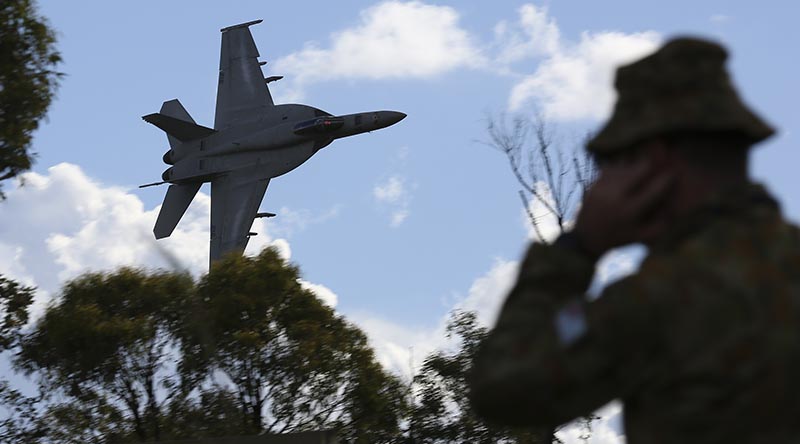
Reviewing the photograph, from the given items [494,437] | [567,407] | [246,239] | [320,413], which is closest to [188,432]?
[320,413]

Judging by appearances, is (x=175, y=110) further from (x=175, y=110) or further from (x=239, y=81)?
(x=239, y=81)

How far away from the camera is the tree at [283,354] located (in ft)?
130

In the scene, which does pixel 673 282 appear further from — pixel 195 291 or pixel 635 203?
pixel 195 291

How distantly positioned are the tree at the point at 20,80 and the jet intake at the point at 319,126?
21133mm

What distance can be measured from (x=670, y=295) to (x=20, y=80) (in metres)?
26.2

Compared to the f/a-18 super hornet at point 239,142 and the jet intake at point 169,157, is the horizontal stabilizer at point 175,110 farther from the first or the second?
the jet intake at point 169,157

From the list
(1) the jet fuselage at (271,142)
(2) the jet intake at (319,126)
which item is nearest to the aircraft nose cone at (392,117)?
(1) the jet fuselage at (271,142)

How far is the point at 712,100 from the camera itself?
8.85ft

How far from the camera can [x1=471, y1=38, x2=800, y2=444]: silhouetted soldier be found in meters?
2.56

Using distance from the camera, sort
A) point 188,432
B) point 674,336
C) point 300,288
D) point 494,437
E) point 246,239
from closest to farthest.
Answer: point 674,336 < point 494,437 < point 188,432 < point 300,288 < point 246,239

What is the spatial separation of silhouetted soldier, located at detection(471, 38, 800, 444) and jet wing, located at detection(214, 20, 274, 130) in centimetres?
5344

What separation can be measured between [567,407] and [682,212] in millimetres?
497

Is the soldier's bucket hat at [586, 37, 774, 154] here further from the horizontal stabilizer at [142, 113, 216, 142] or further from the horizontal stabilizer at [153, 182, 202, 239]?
the horizontal stabilizer at [153, 182, 202, 239]

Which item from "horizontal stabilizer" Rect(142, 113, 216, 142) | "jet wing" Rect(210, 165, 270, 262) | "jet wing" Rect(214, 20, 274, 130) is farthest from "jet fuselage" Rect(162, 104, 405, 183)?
"jet wing" Rect(214, 20, 274, 130)
